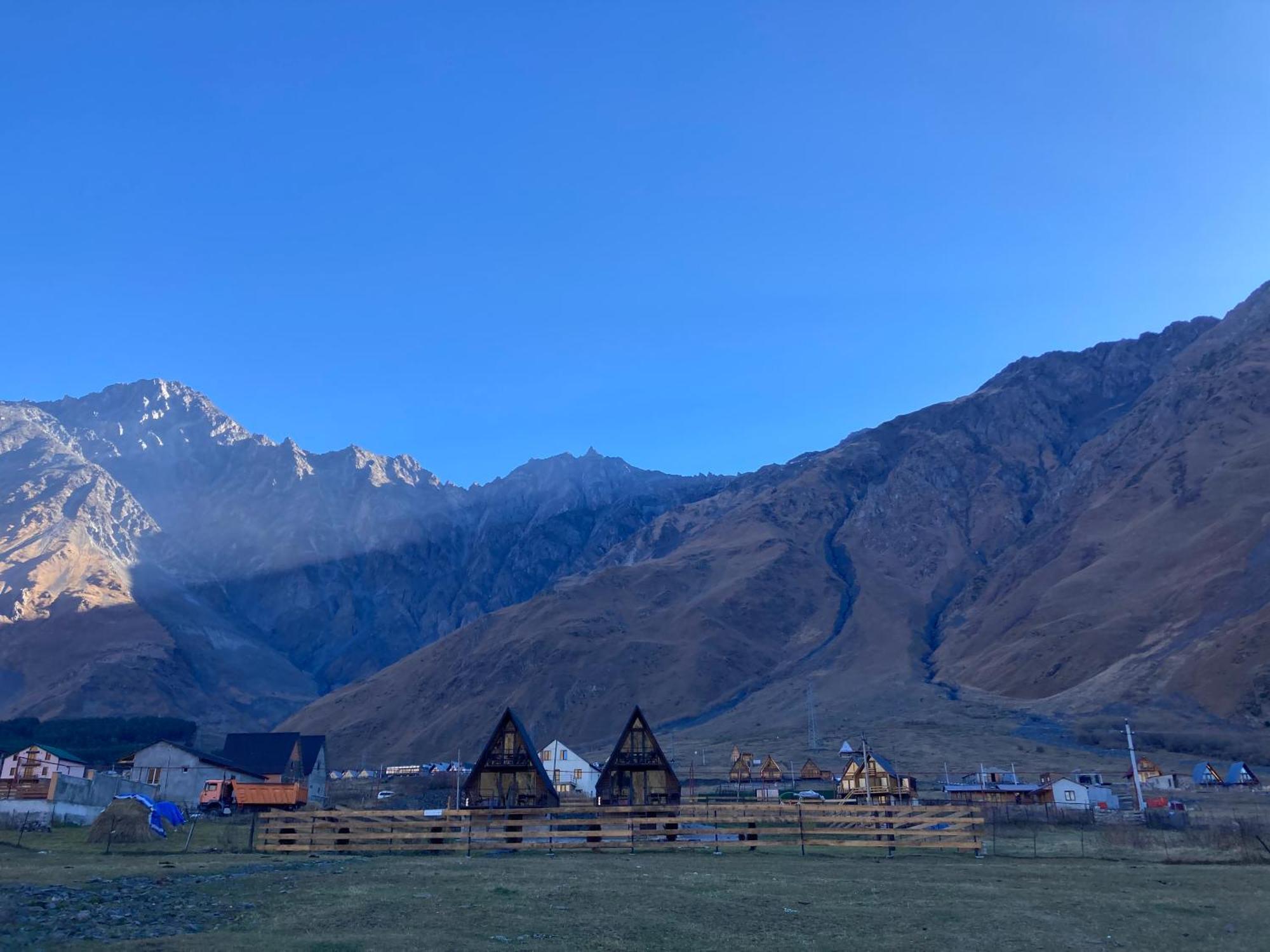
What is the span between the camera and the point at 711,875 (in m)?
25.1

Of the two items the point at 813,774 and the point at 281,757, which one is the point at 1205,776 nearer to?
the point at 813,774

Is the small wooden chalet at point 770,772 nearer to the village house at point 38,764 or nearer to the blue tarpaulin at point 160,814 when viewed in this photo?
the blue tarpaulin at point 160,814

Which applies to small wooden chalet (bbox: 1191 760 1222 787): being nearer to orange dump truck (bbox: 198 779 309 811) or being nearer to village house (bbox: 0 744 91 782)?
orange dump truck (bbox: 198 779 309 811)

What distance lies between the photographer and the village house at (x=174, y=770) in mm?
75438

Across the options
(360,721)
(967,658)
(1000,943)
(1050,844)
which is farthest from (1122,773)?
(360,721)

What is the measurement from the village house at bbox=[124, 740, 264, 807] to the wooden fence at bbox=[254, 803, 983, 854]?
47.2 m

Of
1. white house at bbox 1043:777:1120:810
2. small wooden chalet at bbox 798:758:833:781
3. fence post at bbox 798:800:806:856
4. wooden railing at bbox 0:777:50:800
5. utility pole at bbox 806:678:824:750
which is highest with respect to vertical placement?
utility pole at bbox 806:678:824:750

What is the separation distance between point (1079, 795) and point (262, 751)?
2865 inches

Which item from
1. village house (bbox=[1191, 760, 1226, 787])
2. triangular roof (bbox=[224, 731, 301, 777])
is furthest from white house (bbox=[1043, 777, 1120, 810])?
triangular roof (bbox=[224, 731, 301, 777])

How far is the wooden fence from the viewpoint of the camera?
3297 cm

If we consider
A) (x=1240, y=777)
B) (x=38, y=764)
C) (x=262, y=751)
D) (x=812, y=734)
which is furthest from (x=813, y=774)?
(x=38, y=764)

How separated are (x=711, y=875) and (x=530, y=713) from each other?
444ft

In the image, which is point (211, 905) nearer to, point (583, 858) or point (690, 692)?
point (583, 858)

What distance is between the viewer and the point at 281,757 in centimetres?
9119
